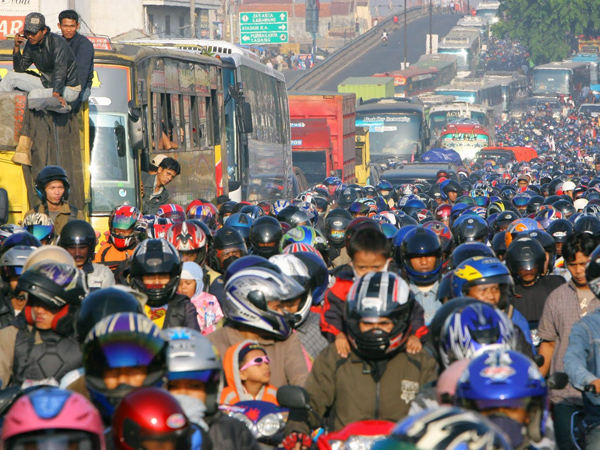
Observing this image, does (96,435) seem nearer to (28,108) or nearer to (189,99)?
(28,108)

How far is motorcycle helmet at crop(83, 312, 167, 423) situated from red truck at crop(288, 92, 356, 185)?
3446 centimetres

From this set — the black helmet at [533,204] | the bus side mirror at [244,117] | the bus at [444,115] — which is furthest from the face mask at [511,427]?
the bus at [444,115]

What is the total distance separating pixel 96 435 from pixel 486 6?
183 metres

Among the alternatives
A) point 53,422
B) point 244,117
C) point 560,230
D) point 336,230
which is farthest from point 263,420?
point 244,117

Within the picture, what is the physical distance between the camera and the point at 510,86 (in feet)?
365

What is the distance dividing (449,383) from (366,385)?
1079mm

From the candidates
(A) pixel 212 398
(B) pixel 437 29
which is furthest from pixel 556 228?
(B) pixel 437 29

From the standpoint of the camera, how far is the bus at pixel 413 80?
95000 millimetres

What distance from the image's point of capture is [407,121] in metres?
50.8

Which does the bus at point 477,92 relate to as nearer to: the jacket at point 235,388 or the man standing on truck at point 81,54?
the man standing on truck at point 81,54

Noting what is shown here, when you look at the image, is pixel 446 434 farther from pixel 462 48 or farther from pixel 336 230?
pixel 462 48

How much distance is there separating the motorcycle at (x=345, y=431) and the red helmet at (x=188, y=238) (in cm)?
462

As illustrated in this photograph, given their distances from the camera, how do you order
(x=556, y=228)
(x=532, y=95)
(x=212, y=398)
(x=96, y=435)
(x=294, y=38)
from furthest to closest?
(x=294, y=38), (x=532, y=95), (x=556, y=228), (x=212, y=398), (x=96, y=435)

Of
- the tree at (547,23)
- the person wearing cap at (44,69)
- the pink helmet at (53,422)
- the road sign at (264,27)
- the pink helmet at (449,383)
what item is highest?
the tree at (547,23)
